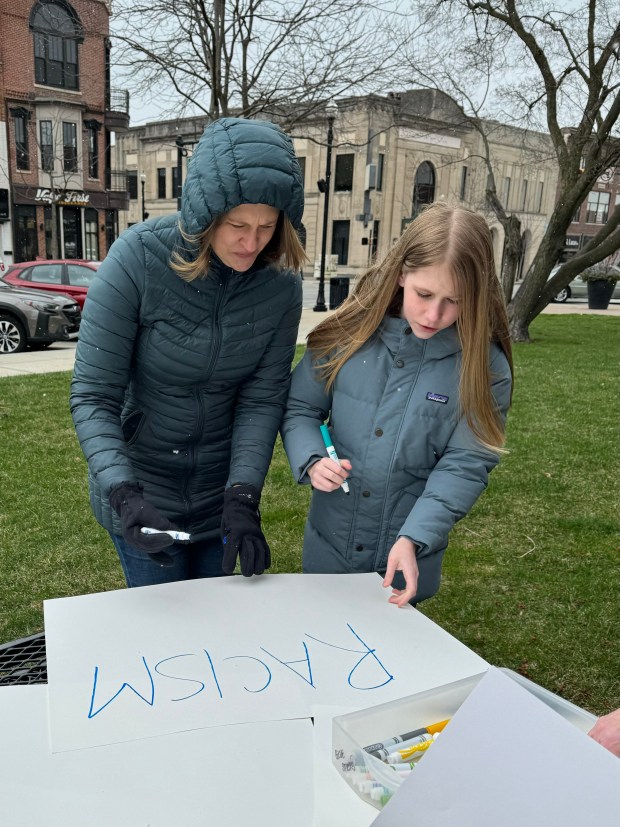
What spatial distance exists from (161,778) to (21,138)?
32586mm

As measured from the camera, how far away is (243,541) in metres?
1.53

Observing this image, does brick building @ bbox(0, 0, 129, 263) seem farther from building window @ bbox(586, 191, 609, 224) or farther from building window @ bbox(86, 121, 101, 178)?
building window @ bbox(586, 191, 609, 224)

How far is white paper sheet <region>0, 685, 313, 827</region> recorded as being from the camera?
3.24ft

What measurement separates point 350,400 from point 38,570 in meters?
2.42

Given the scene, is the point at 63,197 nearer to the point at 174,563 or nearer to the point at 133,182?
the point at 133,182

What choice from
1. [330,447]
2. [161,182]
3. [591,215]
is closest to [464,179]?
[591,215]

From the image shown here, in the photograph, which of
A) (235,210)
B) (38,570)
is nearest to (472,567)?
(38,570)

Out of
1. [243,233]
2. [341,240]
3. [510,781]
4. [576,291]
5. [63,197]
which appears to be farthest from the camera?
[341,240]

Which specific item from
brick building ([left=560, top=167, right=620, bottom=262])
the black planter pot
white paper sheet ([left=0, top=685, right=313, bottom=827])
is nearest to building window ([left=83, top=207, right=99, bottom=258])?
the black planter pot

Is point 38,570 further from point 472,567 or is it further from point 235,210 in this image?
point 235,210

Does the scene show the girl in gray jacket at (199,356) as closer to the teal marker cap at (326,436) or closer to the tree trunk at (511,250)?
the teal marker cap at (326,436)

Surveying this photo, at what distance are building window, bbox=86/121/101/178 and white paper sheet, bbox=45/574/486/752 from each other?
32389mm

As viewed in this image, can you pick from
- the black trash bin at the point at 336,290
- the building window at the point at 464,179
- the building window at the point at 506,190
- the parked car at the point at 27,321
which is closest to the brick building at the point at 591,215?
the building window at the point at 506,190

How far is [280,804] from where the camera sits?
102 cm
